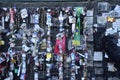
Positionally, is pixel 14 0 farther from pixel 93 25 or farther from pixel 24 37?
pixel 93 25

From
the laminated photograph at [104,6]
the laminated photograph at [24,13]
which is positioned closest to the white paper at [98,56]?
the laminated photograph at [104,6]

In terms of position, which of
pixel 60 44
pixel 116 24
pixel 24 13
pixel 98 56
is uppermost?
pixel 24 13

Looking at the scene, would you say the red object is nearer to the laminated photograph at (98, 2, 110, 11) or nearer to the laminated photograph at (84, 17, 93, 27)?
the laminated photograph at (84, 17, 93, 27)

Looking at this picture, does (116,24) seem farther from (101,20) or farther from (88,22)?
(88,22)

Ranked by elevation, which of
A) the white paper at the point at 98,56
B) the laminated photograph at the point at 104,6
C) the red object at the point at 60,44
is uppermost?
the laminated photograph at the point at 104,6

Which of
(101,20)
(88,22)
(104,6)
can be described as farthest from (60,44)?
(104,6)

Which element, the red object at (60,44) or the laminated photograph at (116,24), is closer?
the laminated photograph at (116,24)

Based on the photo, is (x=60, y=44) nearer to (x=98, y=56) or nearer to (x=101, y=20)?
(x=98, y=56)

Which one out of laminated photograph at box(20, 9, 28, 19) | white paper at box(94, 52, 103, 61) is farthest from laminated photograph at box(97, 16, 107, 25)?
laminated photograph at box(20, 9, 28, 19)

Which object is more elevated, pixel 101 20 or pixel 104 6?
pixel 104 6

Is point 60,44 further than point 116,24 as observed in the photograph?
Yes

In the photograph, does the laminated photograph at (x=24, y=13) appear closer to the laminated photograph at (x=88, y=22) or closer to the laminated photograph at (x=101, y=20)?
the laminated photograph at (x=88, y=22)
